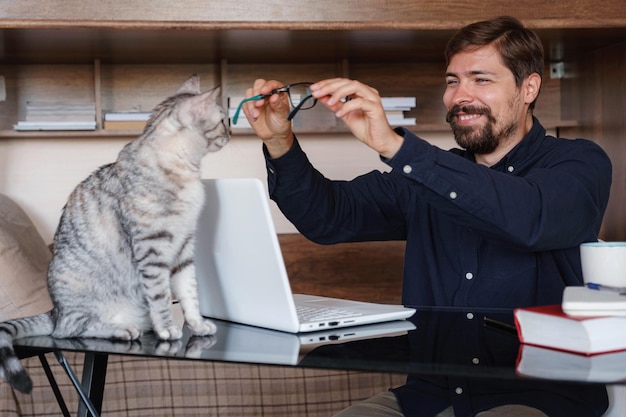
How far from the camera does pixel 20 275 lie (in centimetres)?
A: 204

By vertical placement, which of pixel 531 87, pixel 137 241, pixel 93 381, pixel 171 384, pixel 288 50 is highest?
→ pixel 288 50

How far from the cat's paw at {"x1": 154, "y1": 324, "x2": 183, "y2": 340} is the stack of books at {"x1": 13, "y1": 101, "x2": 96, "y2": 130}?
1.83 metres

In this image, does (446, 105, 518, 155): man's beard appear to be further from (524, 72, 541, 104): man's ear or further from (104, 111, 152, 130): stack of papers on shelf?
(104, 111, 152, 130): stack of papers on shelf

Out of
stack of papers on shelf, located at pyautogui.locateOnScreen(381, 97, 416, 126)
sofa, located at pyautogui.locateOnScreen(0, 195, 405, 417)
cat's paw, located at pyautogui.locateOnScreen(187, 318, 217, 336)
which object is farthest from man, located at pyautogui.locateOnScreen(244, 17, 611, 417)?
stack of papers on shelf, located at pyautogui.locateOnScreen(381, 97, 416, 126)

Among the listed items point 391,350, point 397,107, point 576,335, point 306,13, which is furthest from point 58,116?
point 576,335

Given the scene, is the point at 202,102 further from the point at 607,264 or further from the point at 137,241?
the point at 607,264

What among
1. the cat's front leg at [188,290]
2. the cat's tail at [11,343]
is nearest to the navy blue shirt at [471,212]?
the cat's front leg at [188,290]

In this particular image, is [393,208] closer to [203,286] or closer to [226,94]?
[203,286]

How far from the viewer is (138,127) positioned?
9.23ft

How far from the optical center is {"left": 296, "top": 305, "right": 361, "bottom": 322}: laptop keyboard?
1.19m

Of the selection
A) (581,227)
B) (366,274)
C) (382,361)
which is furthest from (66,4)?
(382,361)

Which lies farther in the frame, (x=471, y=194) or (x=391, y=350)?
(x=471, y=194)

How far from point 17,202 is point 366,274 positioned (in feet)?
4.28

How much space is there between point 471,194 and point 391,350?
0.32 metres
